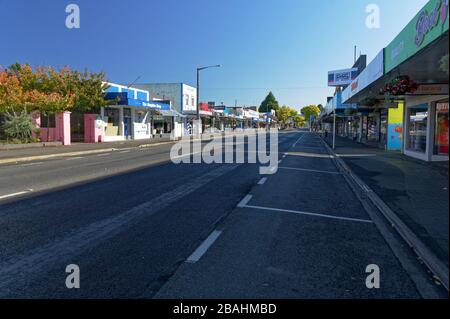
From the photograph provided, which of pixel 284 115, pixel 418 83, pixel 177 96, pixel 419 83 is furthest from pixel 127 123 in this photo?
pixel 284 115

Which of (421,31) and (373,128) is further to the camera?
(373,128)

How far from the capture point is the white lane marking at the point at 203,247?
16.9ft

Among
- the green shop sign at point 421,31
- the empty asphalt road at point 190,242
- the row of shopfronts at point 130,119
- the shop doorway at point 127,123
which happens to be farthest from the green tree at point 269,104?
the empty asphalt road at point 190,242

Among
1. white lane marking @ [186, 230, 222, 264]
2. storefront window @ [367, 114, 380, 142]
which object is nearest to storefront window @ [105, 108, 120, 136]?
storefront window @ [367, 114, 380, 142]

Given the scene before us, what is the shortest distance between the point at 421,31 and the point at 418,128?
39.7ft

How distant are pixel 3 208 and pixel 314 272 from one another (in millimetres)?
6493

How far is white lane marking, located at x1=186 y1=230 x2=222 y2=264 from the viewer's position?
5.16 meters

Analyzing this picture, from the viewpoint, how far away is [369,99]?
23.2m

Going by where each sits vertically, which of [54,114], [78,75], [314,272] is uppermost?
[78,75]

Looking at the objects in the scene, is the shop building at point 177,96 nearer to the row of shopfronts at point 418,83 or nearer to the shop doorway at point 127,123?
the shop doorway at point 127,123

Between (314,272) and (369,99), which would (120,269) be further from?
(369,99)

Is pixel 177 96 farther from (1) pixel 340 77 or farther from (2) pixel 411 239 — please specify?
(2) pixel 411 239

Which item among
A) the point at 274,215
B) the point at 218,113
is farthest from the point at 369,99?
the point at 218,113

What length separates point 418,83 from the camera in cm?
1546
